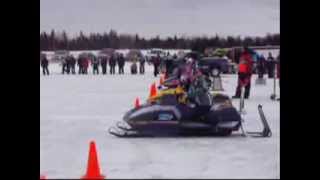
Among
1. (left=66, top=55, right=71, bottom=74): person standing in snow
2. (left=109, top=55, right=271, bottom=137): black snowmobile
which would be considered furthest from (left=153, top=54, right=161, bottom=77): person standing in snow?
(left=109, top=55, right=271, bottom=137): black snowmobile

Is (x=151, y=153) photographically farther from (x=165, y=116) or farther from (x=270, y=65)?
(x=270, y=65)

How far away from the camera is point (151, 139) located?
9.06m

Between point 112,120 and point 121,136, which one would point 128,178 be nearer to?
point 121,136

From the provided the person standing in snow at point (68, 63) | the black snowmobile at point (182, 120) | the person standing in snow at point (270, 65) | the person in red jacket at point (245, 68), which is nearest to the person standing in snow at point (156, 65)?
the person standing in snow at point (270, 65)

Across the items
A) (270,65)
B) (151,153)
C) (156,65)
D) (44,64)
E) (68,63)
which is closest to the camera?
(151,153)

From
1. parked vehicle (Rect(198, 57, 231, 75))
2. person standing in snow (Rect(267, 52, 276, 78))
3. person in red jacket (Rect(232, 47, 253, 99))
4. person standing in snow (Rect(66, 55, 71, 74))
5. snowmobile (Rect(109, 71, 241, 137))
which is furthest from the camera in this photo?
person standing in snow (Rect(66, 55, 71, 74))

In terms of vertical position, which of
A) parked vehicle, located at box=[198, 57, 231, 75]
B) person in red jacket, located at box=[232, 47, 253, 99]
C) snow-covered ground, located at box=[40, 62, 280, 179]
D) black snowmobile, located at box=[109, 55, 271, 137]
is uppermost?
parked vehicle, located at box=[198, 57, 231, 75]

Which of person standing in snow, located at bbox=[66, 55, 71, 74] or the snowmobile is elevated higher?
person standing in snow, located at bbox=[66, 55, 71, 74]

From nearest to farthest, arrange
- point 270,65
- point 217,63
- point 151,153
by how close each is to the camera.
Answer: point 151,153 < point 270,65 < point 217,63

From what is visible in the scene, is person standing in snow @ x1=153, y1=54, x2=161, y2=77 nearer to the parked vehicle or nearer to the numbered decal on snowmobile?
the parked vehicle

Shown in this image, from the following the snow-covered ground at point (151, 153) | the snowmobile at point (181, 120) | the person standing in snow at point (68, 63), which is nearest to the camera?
the snow-covered ground at point (151, 153)

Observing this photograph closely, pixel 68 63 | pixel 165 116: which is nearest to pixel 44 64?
pixel 68 63

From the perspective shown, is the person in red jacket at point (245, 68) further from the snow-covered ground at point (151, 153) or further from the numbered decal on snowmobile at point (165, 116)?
the numbered decal on snowmobile at point (165, 116)
